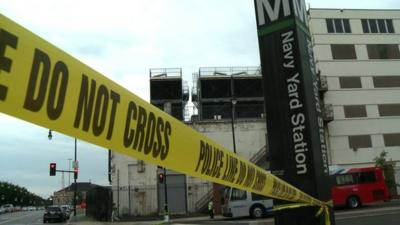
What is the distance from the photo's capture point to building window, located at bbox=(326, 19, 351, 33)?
171 ft

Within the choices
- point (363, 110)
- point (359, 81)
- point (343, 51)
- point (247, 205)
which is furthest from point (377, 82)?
point (247, 205)

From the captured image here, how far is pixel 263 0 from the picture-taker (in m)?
6.73

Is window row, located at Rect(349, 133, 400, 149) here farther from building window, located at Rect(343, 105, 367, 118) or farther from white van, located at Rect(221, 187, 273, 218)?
white van, located at Rect(221, 187, 273, 218)

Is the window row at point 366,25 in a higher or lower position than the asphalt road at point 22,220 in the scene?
higher

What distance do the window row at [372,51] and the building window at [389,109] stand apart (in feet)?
17.4

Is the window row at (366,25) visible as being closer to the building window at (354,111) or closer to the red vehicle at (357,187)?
the building window at (354,111)

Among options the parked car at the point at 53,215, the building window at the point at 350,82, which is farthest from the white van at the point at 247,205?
the building window at the point at 350,82

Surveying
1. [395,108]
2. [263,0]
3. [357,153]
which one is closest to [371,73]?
[395,108]

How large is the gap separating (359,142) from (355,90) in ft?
17.6

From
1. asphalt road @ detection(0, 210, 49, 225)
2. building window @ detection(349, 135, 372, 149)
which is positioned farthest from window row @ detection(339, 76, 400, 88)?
asphalt road @ detection(0, 210, 49, 225)

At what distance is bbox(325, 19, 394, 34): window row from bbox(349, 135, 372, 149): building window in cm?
1130

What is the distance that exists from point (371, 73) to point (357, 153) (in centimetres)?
866

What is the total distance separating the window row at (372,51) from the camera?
51.8 m

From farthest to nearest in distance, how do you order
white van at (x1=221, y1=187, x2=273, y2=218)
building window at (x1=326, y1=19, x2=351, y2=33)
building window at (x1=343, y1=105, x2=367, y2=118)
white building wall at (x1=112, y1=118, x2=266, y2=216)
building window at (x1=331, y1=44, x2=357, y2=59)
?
building window at (x1=326, y1=19, x2=351, y2=33) < building window at (x1=331, y1=44, x2=357, y2=59) < building window at (x1=343, y1=105, x2=367, y2=118) < white building wall at (x1=112, y1=118, x2=266, y2=216) < white van at (x1=221, y1=187, x2=273, y2=218)
